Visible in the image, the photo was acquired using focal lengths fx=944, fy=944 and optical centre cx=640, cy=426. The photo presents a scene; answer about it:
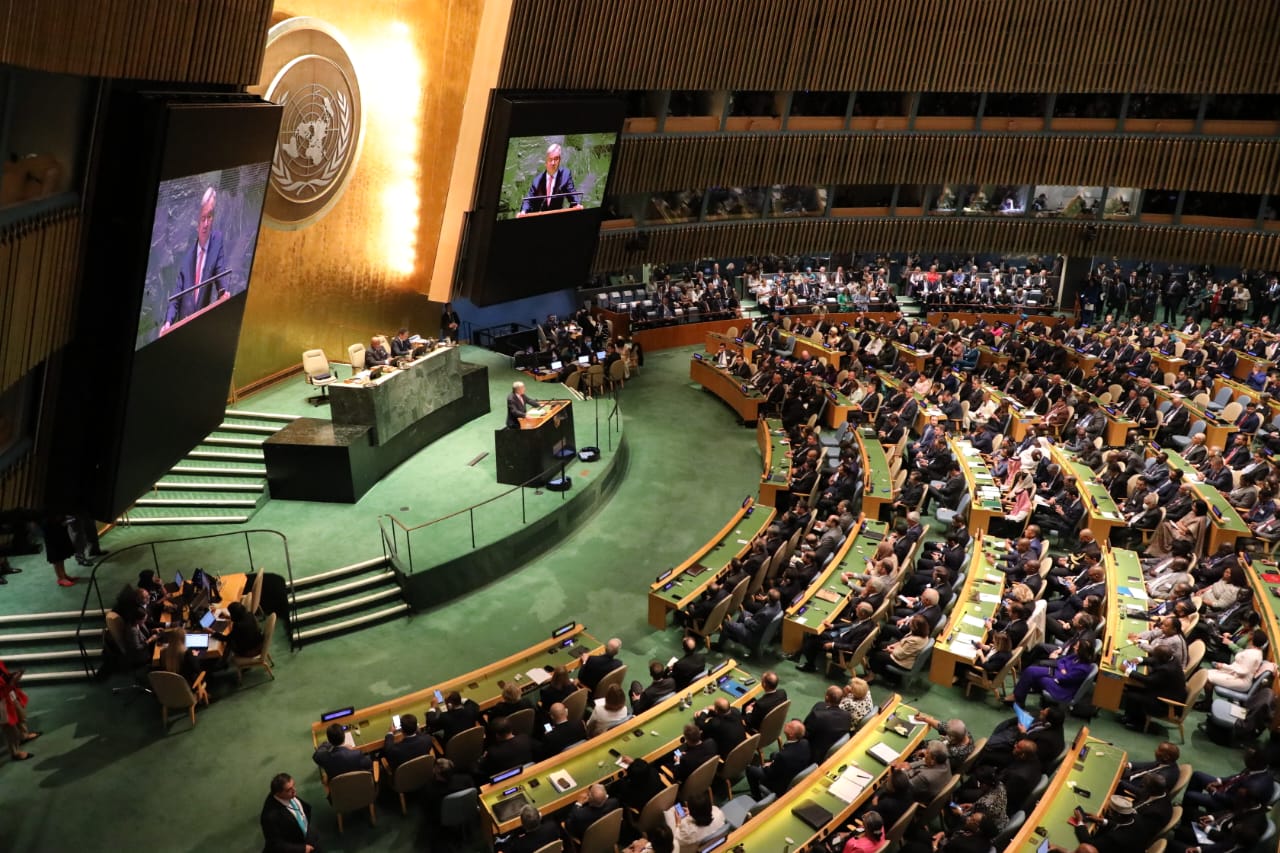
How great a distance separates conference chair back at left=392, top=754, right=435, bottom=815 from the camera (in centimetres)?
762

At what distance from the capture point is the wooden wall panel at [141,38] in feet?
19.6

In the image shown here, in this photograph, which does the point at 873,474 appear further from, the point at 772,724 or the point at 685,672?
the point at 772,724

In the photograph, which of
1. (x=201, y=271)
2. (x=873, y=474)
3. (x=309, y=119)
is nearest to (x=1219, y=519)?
(x=873, y=474)

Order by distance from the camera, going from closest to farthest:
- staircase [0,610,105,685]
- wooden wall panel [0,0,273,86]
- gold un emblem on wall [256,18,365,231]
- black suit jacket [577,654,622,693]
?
1. wooden wall panel [0,0,273,86]
2. black suit jacket [577,654,622,693]
3. staircase [0,610,105,685]
4. gold un emblem on wall [256,18,365,231]

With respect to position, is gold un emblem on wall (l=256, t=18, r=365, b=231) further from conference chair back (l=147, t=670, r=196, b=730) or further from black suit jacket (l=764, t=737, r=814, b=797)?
black suit jacket (l=764, t=737, r=814, b=797)

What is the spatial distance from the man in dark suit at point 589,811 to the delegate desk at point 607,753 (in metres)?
0.25

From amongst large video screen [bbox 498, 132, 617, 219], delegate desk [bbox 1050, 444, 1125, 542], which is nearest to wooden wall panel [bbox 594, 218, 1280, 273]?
large video screen [bbox 498, 132, 617, 219]

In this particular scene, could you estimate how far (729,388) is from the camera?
19.0m

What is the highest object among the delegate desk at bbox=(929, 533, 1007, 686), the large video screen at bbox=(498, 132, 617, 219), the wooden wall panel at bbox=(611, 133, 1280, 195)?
the wooden wall panel at bbox=(611, 133, 1280, 195)

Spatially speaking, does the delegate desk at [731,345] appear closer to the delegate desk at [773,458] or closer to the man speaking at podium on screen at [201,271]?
the delegate desk at [773,458]

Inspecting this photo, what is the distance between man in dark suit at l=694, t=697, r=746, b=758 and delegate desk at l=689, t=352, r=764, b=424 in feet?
34.0

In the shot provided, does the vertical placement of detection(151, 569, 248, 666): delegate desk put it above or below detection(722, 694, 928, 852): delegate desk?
below

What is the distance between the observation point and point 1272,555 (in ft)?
40.3

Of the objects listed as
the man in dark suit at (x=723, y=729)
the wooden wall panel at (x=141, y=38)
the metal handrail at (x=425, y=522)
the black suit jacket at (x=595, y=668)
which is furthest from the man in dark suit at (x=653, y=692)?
the wooden wall panel at (x=141, y=38)
